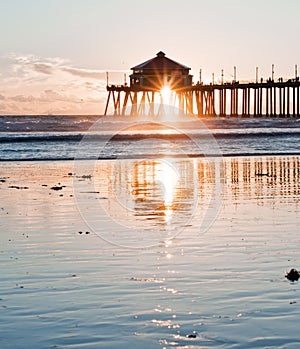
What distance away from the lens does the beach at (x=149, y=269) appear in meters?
6.86

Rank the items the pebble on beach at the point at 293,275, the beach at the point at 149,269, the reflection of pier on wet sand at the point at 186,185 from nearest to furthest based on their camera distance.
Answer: the beach at the point at 149,269, the pebble on beach at the point at 293,275, the reflection of pier on wet sand at the point at 186,185

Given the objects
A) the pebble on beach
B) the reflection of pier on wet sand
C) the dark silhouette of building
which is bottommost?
the pebble on beach

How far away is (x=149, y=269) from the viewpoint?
936 cm

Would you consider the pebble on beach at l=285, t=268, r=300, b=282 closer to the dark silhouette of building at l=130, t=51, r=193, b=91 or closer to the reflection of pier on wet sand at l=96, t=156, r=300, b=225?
the reflection of pier on wet sand at l=96, t=156, r=300, b=225

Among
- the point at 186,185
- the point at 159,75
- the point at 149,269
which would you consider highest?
the point at 159,75

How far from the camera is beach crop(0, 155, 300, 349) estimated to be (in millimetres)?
6863

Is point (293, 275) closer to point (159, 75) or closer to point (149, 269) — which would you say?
point (149, 269)

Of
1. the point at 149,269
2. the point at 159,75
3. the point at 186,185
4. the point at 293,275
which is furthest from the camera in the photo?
the point at 159,75

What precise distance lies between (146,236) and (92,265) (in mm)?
2432

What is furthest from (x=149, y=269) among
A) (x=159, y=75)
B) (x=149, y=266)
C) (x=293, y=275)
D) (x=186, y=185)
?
(x=159, y=75)

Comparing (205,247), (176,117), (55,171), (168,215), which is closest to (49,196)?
(168,215)

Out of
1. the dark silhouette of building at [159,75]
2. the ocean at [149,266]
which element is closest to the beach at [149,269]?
the ocean at [149,266]

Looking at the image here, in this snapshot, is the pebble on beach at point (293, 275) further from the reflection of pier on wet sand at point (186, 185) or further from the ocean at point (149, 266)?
the reflection of pier on wet sand at point (186, 185)

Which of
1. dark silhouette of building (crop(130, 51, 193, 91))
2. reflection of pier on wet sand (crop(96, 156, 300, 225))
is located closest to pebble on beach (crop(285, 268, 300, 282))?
reflection of pier on wet sand (crop(96, 156, 300, 225))
